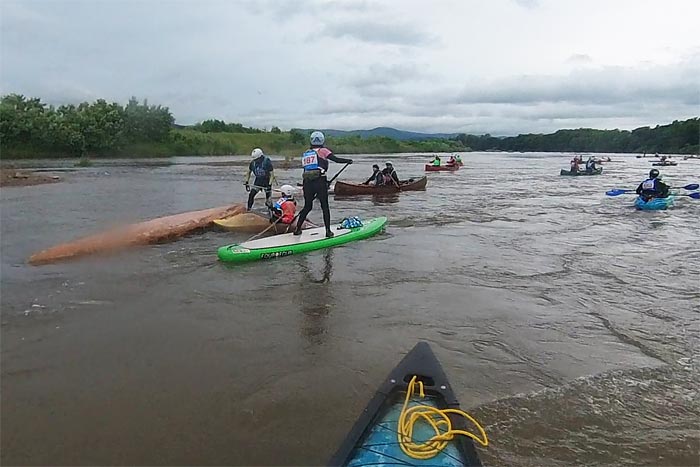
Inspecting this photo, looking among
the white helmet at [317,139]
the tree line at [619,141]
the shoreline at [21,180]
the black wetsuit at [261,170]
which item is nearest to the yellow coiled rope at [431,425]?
the white helmet at [317,139]

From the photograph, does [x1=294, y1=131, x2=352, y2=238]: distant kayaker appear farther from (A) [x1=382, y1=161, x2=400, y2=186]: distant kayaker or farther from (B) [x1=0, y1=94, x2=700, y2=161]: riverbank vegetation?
(B) [x1=0, y1=94, x2=700, y2=161]: riverbank vegetation

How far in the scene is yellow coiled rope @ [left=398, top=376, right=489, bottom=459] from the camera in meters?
3.09

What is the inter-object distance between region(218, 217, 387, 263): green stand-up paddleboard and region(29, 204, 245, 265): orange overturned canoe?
2.30 meters

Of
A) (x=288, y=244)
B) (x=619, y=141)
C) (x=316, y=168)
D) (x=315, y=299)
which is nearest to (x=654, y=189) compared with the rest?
(x=316, y=168)

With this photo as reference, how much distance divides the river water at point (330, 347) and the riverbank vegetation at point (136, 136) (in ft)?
127

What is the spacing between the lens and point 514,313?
6594 mm

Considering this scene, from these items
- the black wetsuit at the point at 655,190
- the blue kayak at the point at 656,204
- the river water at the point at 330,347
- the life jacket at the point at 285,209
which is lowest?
the river water at the point at 330,347

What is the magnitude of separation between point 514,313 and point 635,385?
1.96m

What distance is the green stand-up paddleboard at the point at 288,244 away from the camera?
8.78 m

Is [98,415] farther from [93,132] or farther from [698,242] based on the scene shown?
[93,132]

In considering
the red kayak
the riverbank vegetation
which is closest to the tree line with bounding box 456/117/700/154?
the riverbank vegetation

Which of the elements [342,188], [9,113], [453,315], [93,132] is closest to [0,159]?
[9,113]

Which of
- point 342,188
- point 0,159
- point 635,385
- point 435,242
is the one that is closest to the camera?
point 635,385

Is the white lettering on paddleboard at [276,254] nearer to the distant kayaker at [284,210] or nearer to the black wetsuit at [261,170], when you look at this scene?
the distant kayaker at [284,210]
